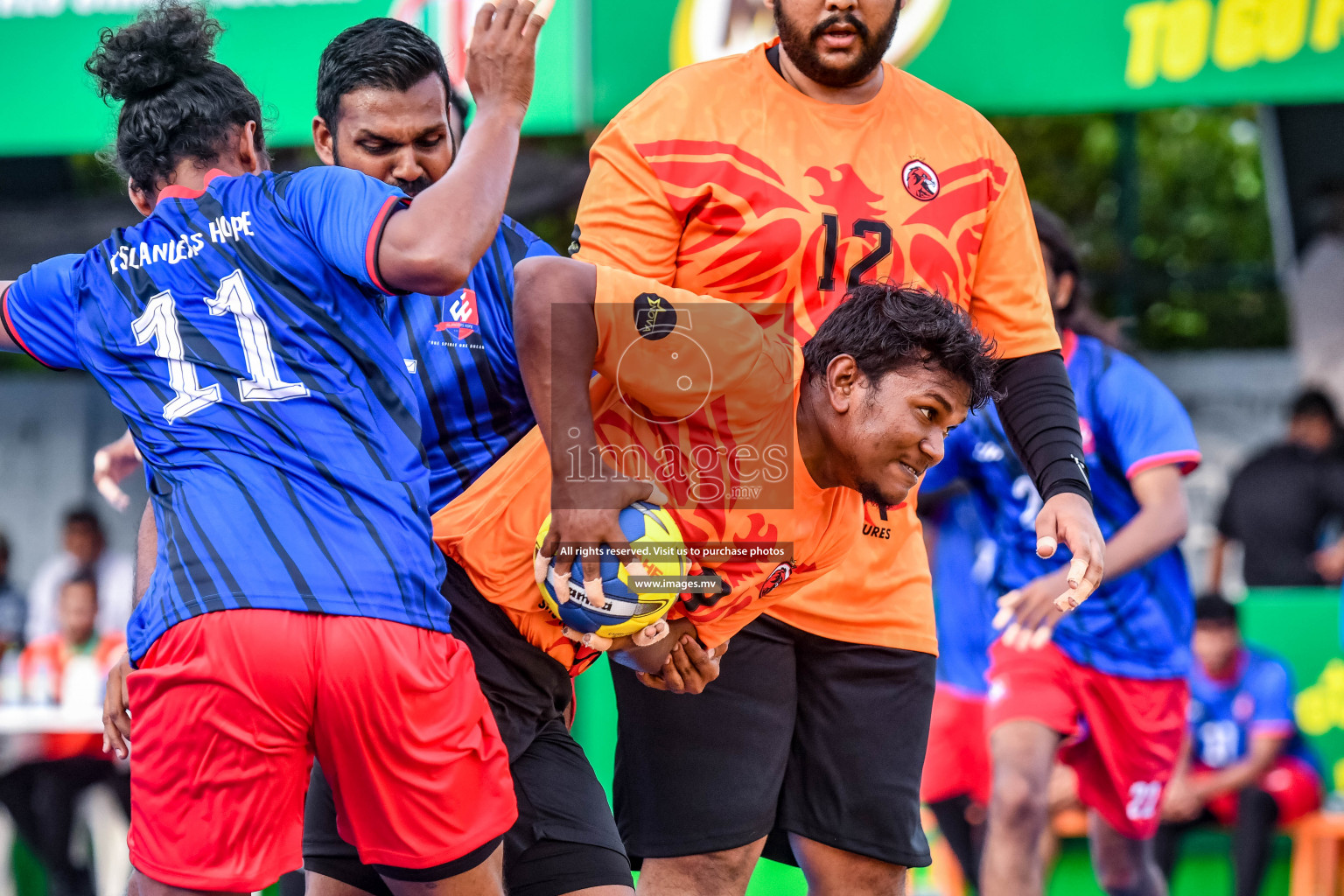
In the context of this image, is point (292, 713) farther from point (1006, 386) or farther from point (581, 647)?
point (1006, 386)

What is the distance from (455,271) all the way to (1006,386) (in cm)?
135

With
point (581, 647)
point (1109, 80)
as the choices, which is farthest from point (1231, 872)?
point (581, 647)

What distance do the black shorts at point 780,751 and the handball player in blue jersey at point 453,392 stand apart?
16 cm

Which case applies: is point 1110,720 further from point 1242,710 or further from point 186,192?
point 186,192

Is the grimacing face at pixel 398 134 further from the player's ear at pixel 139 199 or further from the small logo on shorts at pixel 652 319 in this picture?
the small logo on shorts at pixel 652 319

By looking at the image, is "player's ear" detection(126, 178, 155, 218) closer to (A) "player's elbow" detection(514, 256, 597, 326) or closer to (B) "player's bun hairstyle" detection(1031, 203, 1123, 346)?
(A) "player's elbow" detection(514, 256, 597, 326)

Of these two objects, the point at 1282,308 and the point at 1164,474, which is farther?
the point at 1282,308

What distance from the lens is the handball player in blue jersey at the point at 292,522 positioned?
2.41 meters

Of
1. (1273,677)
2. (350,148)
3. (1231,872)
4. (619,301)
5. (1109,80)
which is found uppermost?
(1109,80)

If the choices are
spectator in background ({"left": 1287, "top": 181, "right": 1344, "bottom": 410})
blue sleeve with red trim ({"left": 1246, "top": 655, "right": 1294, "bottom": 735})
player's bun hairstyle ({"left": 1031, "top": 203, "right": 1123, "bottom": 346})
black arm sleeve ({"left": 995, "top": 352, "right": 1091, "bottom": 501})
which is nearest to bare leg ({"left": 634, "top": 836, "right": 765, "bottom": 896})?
black arm sleeve ({"left": 995, "top": 352, "right": 1091, "bottom": 501})

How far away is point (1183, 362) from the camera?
11.4 m

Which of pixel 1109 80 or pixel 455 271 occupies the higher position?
pixel 1109 80

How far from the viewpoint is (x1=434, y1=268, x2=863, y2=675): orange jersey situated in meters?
2.54

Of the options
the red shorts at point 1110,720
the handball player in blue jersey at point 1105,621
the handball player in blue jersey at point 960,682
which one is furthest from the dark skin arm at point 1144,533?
the handball player in blue jersey at point 960,682
